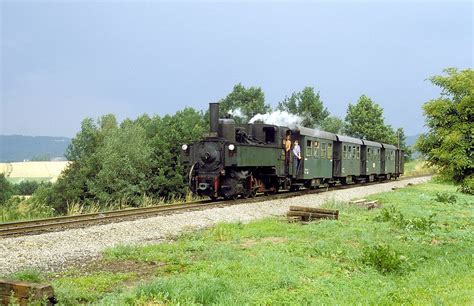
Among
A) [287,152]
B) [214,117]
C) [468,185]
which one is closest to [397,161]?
[287,152]

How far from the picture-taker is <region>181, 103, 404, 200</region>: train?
20391mm

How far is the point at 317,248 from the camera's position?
34.3 ft

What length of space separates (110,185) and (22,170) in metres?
48.7

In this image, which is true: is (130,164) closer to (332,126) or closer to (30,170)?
(332,126)

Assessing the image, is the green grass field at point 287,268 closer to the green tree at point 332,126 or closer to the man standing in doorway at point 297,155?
the man standing in doorway at point 297,155

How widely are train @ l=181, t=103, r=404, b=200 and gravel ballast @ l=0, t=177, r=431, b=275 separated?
313 cm

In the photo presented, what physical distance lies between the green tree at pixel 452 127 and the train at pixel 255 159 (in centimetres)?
951

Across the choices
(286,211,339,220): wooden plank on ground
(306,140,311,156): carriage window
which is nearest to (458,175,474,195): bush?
(286,211,339,220): wooden plank on ground

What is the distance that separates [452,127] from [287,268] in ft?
16.6

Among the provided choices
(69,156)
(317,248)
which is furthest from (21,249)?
(69,156)

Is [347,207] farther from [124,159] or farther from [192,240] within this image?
[124,159]

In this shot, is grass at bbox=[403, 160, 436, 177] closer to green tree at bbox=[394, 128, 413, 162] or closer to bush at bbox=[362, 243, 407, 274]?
green tree at bbox=[394, 128, 413, 162]

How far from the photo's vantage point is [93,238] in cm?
1127

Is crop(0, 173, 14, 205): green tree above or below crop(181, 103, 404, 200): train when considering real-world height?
below
